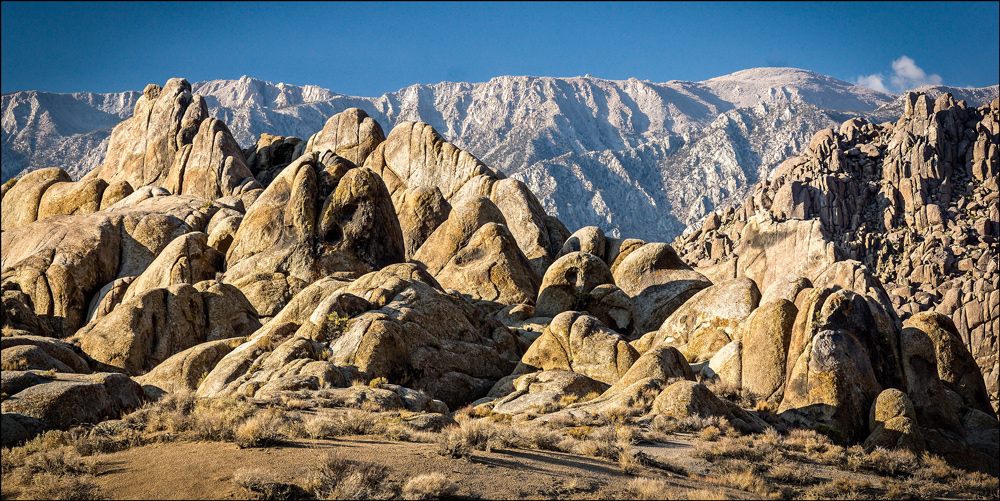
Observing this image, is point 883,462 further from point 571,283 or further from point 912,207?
point 912,207

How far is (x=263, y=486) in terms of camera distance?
11648 mm

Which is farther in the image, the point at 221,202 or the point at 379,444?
the point at 221,202

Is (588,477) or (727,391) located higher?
(727,391)

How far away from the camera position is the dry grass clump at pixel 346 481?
458 inches

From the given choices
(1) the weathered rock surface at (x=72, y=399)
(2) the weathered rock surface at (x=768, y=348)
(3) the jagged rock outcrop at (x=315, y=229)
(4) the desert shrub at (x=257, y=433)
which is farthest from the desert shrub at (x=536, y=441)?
(3) the jagged rock outcrop at (x=315, y=229)

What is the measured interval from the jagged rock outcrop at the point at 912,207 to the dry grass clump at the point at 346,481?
94476 millimetres

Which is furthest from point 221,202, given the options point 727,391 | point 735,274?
point 727,391

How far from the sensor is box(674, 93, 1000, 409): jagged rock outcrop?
358 ft

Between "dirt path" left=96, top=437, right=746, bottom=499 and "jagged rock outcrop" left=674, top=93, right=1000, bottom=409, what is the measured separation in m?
91.2

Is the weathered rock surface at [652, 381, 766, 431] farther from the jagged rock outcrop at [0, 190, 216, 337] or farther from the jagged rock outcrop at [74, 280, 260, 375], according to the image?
the jagged rock outcrop at [0, 190, 216, 337]

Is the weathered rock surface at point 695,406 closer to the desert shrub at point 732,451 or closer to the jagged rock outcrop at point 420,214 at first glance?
the desert shrub at point 732,451

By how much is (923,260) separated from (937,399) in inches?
4485

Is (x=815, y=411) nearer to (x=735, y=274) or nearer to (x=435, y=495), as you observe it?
(x=435, y=495)

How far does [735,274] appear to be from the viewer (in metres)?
52.7
